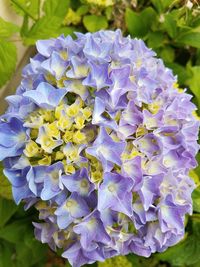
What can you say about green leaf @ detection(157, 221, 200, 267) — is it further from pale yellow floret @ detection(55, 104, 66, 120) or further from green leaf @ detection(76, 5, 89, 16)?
green leaf @ detection(76, 5, 89, 16)

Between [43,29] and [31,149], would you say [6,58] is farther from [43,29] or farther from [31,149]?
[31,149]

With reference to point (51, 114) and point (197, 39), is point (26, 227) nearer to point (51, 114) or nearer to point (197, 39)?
point (51, 114)

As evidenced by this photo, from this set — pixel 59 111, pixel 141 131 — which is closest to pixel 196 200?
pixel 141 131

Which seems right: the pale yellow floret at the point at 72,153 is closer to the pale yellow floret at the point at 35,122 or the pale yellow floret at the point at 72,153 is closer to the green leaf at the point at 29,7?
the pale yellow floret at the point at 35,122

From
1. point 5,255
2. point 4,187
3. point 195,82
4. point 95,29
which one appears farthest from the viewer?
point 95,29

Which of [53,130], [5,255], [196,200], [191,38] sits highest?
[191,38]

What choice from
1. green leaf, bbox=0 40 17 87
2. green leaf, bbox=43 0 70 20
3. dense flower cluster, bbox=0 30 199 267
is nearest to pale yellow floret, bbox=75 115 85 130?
dense flower cluster, bbox=0 30 199 267

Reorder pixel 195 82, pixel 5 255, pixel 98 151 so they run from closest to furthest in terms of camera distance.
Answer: pixel 98 151 → pixel 5 255 → pixel 195 82
